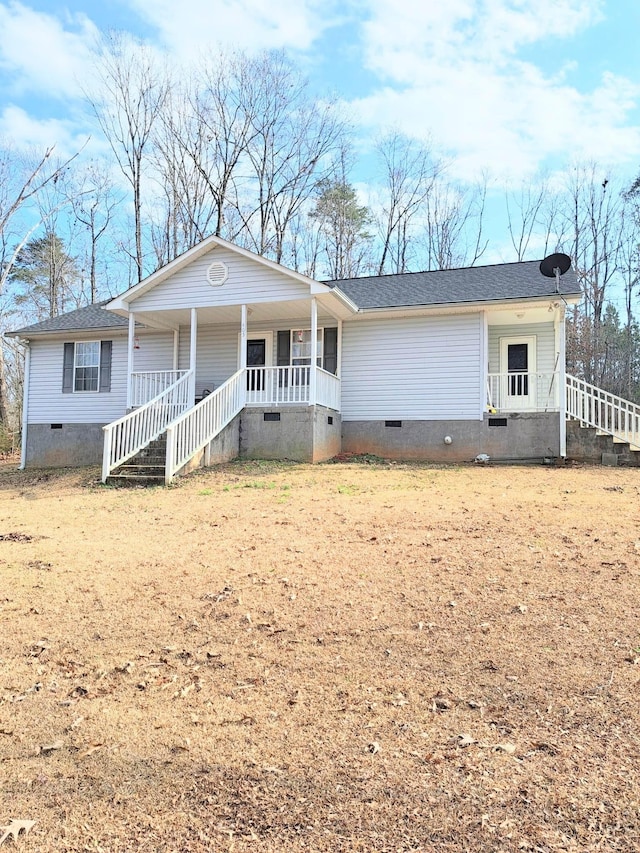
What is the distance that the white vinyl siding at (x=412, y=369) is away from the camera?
1345 centimetres

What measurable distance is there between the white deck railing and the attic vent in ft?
7.20

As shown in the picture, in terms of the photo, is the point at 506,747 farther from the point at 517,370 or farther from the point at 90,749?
the point at 517,370

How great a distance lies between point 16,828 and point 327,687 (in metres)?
1.62

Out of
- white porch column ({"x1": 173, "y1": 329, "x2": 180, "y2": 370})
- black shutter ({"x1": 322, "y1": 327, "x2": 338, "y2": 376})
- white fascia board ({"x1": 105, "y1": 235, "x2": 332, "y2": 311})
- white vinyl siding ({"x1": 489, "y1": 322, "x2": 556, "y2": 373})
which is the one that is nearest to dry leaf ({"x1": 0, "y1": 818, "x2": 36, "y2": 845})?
white fascia board ({"x1": 105, "y1": 235, "x2": 332, "y2": 311})

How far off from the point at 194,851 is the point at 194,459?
9197 mm

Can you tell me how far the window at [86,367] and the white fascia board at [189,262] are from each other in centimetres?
304

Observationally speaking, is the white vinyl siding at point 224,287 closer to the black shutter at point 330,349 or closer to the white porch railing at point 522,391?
the black shutter at point 330,349

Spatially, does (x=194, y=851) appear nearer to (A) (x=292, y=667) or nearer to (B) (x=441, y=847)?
(B) (x=441, y=847)

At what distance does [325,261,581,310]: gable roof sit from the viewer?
13062 millimetres

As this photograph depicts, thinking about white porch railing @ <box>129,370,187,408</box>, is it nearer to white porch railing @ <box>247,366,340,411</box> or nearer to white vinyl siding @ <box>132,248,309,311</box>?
white vinyl siding @ <box>132,248,309,311</box>

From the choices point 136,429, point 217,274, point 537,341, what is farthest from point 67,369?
point 537,341

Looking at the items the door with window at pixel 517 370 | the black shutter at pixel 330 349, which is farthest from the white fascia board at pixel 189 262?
the door with window at pixel 517 370

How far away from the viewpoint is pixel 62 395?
16516 mm

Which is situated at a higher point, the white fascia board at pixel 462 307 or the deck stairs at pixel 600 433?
the white fascia board at pixel 462 307
